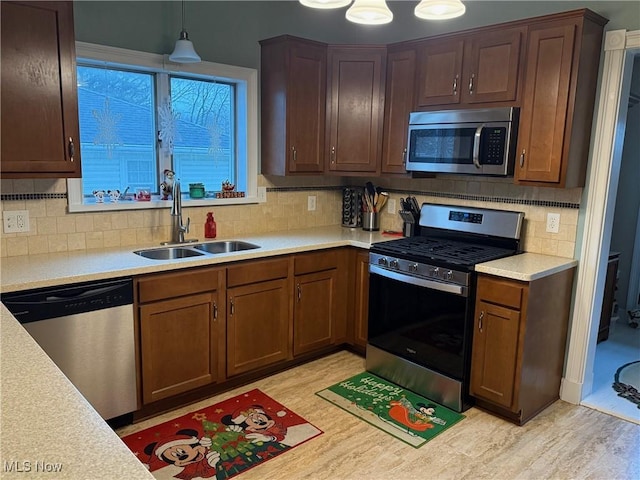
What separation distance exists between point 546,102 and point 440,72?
2.54 ft

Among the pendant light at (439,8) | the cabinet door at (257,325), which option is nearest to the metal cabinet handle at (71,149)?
the cabinet door at (257,325)

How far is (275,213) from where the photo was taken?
3.97 m

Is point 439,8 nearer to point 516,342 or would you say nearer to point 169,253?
point 516,342

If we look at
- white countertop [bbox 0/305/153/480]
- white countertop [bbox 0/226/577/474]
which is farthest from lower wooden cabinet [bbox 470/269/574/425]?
white countertop [bbox 0/305/153/480]

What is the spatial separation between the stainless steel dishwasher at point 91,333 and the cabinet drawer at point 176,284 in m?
0.08

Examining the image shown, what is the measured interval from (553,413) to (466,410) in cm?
53

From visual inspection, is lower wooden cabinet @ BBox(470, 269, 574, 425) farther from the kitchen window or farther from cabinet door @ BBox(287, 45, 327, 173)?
the kitchen window

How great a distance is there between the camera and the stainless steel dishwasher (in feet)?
7.57

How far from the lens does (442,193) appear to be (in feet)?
12.4

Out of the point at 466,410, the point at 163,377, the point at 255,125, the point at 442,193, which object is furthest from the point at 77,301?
the point at 442,193

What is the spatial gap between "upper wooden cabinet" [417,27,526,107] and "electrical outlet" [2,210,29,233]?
2611 millimetres

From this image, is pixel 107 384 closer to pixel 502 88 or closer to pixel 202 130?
pixel 202 130

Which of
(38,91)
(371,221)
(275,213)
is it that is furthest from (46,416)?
(371,221)

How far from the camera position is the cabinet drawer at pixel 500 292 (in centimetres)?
271
